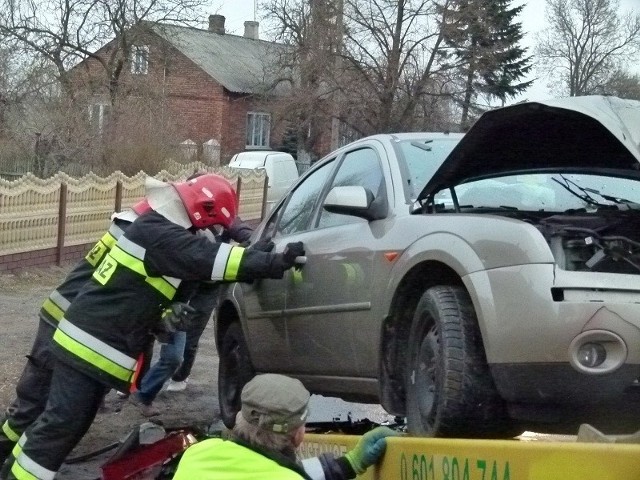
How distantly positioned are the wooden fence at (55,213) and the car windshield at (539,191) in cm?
997

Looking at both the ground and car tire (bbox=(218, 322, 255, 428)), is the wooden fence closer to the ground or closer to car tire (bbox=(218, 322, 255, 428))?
the ground

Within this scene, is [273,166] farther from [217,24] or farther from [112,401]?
[217,24]

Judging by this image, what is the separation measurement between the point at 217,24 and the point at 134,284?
50.1 meters

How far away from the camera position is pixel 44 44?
31.7m

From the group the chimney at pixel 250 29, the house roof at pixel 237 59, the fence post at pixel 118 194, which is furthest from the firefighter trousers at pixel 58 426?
the chimney at pixel 250 29

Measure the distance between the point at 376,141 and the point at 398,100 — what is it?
1341 inches

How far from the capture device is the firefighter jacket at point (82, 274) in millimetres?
6113

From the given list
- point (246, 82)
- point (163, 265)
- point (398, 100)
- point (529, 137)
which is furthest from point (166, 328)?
point (246, 82)

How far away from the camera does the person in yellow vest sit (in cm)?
305

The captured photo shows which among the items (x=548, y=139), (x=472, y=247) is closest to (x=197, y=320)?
(x=548, y=139)

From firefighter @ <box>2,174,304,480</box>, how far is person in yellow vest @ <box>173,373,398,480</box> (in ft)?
6.53

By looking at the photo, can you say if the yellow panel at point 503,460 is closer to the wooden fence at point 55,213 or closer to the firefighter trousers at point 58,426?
the firefighter trousers at point 58,426

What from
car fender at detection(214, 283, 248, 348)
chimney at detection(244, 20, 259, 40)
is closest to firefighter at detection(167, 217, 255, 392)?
car fender at detection(214, 283, 248, 348)

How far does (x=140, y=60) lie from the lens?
3388cm
